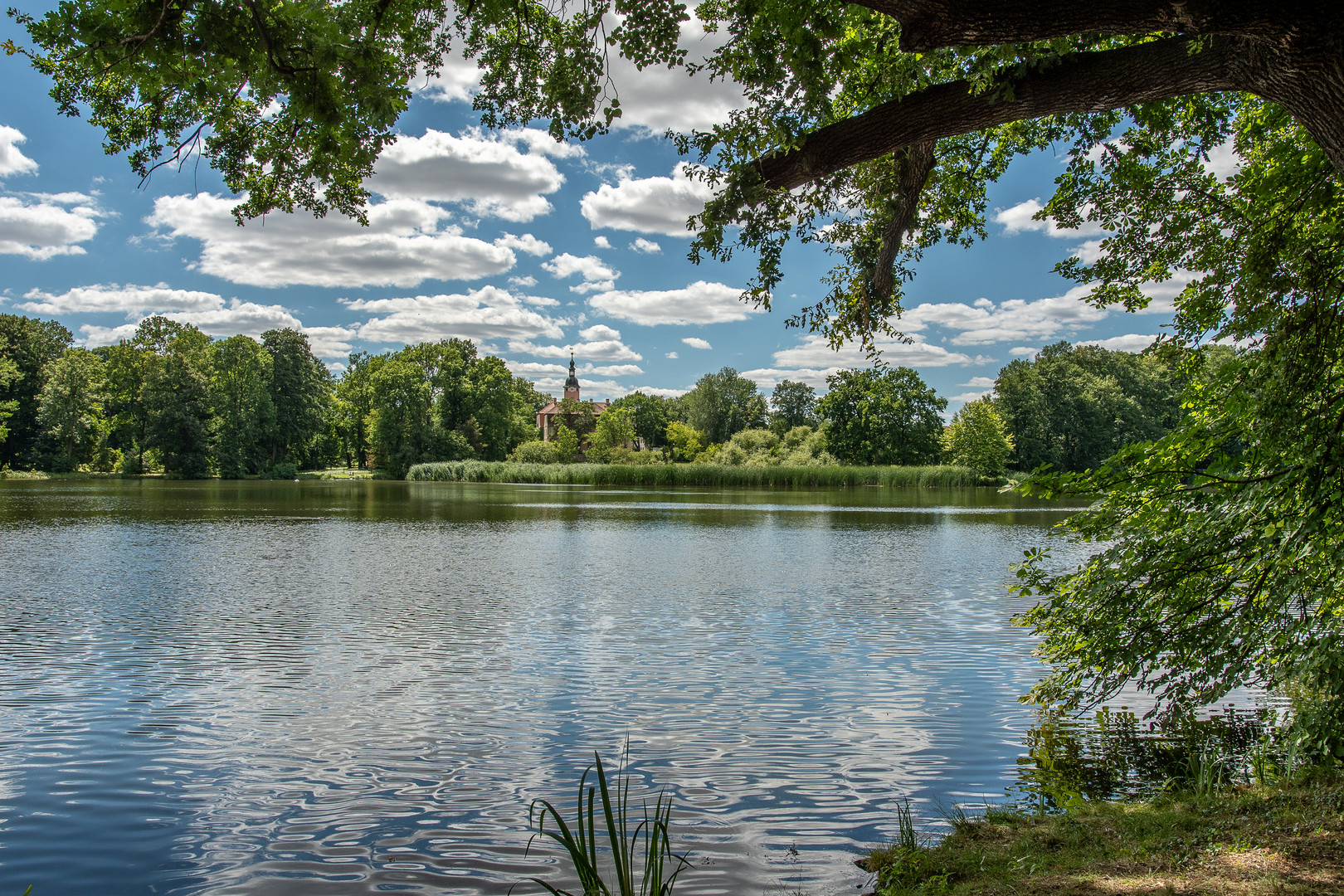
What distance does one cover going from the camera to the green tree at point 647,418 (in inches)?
4006

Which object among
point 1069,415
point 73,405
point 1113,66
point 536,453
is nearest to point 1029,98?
point 1113,66

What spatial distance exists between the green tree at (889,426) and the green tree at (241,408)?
4951 centimetres

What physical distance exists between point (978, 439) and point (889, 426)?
722 centimetres

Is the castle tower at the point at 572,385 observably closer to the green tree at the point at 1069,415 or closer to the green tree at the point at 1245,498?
the green tree at the point at 1069,415

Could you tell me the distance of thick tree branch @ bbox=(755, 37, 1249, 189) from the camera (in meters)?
3.95

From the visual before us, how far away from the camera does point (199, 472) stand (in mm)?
65312

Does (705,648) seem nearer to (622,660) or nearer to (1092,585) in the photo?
(622,660)

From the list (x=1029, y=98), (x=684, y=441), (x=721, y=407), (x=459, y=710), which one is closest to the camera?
(x=1029, y=98)

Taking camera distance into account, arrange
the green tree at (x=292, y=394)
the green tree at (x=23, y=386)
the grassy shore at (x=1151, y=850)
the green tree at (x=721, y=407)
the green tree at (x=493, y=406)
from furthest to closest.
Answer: the green tree at (x=721, y=407) → the green tree at (x=493, y=406) → the green tree at (x=292, y=394) → the green tree at (x=23, y=386) → the grassy shore at (x=1151, y=850)

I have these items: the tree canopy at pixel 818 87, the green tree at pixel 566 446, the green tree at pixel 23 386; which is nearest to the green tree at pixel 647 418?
the green tree at pixel 566 446

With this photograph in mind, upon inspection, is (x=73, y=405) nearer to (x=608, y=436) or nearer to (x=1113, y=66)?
(x=608, y=436)

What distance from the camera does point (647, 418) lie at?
10219cm

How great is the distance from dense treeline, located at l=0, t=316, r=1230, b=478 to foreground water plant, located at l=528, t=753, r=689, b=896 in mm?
54390

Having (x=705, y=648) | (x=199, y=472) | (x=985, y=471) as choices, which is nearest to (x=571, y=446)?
(x=199, y=472)
